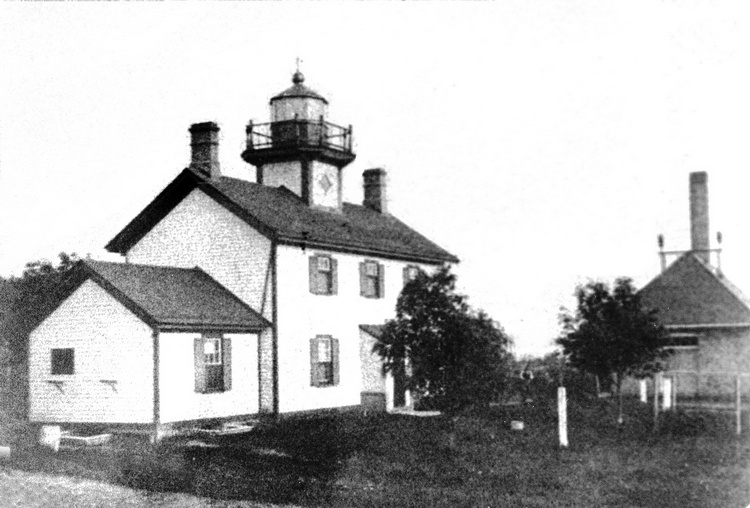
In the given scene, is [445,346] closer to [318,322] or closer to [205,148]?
[318,322]

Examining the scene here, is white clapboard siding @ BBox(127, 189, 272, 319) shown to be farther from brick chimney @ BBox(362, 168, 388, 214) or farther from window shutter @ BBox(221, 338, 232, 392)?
brick chimney @ BBox(362, 168, 388, 214)

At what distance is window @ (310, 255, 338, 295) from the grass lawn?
4526mm

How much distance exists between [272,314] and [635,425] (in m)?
9.89

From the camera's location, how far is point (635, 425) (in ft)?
72.6

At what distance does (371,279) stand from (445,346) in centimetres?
952

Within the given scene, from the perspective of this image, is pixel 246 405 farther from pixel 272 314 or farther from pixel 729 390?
pixel 729 390

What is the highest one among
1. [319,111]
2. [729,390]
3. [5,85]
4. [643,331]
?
[319,111]

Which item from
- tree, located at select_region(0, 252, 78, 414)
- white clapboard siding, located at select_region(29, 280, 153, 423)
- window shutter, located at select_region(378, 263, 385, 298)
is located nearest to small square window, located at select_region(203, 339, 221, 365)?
white clapboard siding, located at select_region(29, 280, 153, 423)

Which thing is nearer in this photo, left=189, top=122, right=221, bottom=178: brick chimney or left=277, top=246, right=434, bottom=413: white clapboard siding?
left=277, top=246, right=434, bottom=413: white clapboard siding

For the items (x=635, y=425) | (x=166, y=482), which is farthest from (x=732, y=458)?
(x=166, y=482)

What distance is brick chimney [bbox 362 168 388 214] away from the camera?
Answer: 33.2m

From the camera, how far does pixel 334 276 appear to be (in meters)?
25.7

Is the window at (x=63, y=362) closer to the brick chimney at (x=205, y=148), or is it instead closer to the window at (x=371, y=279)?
the brick chimney at (x=205, y=148)

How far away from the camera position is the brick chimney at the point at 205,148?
980 inches
